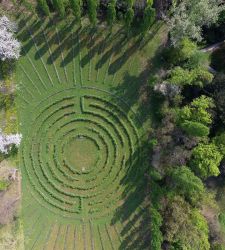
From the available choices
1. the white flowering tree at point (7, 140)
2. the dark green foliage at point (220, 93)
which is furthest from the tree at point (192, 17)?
the white flowering tree at point (7, 140)

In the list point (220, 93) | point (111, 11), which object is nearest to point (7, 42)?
point (111, 11)

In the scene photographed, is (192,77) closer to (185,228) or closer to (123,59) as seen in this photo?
(123,59)

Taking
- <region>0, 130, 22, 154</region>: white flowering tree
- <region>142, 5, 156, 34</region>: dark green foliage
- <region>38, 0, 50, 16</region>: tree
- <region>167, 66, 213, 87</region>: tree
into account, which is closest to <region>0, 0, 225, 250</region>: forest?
<region>0, 130, 22, 154</region>: white flowering tree

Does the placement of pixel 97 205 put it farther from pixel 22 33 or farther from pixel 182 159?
pixel 22 33

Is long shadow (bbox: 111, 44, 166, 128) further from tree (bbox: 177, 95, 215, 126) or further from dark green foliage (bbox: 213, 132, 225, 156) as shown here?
dark green foliage (bbox: 213, 132, 225, 156)

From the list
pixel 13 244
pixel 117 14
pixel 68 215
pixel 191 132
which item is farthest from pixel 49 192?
pixel 117 14

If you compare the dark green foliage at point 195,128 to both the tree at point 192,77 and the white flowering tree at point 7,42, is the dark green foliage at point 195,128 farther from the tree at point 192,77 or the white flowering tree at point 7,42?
the white flowering tree at point 7,42
